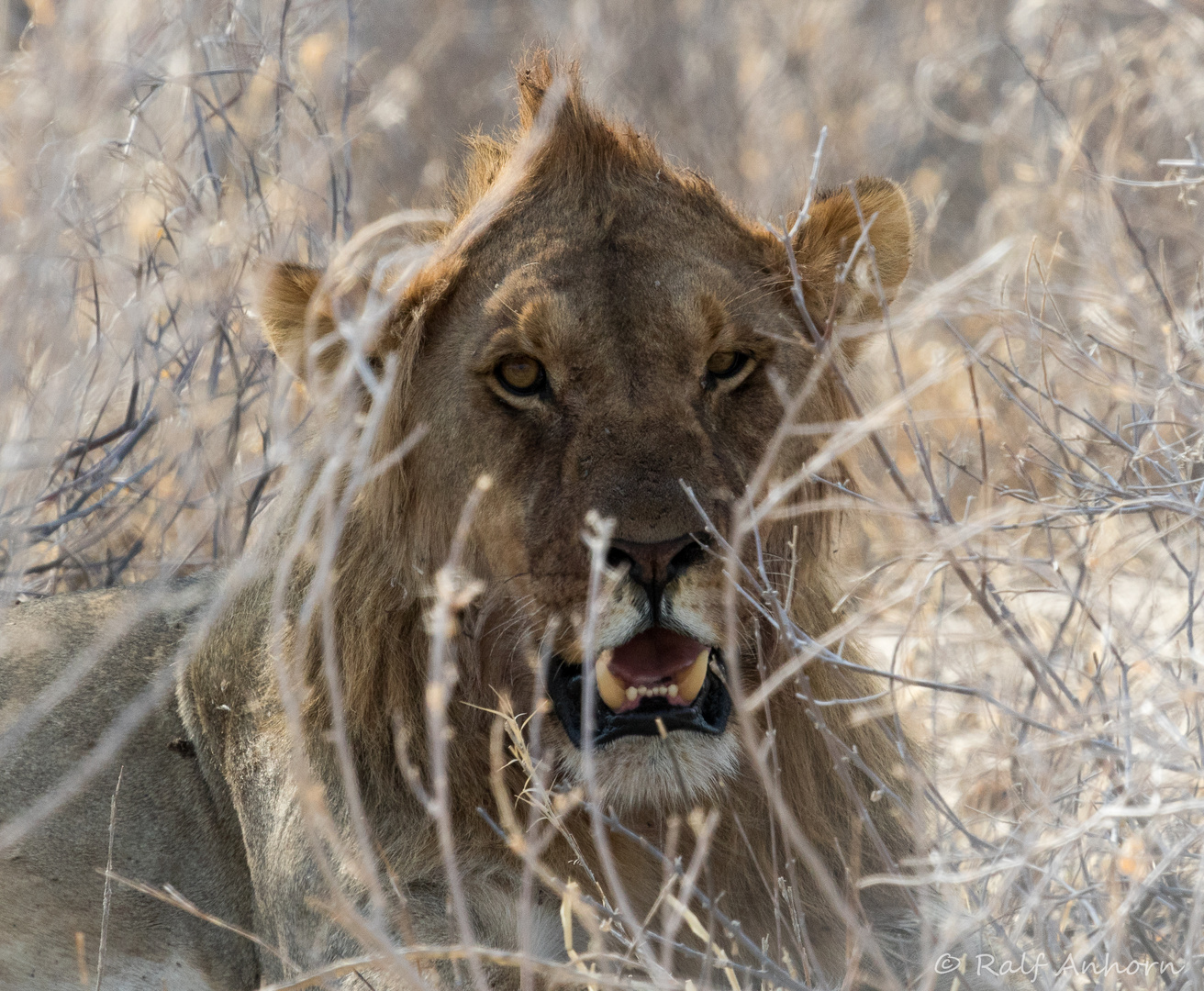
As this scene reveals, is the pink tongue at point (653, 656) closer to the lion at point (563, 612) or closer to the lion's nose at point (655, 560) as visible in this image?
the lion at point (563, 612)

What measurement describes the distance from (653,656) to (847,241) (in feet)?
3.47

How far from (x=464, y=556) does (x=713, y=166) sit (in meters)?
5.92

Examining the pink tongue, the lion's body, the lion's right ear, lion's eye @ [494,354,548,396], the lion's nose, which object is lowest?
the lion's body

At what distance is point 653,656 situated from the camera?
2.55 m

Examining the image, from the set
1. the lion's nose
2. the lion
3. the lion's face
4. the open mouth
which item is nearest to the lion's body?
the lion

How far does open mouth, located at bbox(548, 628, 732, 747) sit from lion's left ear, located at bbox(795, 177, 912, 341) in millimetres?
824

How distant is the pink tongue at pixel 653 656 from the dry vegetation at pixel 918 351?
1.37 feet

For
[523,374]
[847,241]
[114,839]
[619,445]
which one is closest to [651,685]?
[619,445]

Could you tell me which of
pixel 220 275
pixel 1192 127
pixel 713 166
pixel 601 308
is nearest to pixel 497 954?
pixel 601 308

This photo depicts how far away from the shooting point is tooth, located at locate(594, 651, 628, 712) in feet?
8.27

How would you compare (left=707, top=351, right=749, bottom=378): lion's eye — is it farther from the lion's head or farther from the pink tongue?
the pink tongue

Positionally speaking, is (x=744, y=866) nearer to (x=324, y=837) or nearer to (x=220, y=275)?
(x=324, y=837)

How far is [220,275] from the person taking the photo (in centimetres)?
401

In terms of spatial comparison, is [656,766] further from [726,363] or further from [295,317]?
[295,317]
